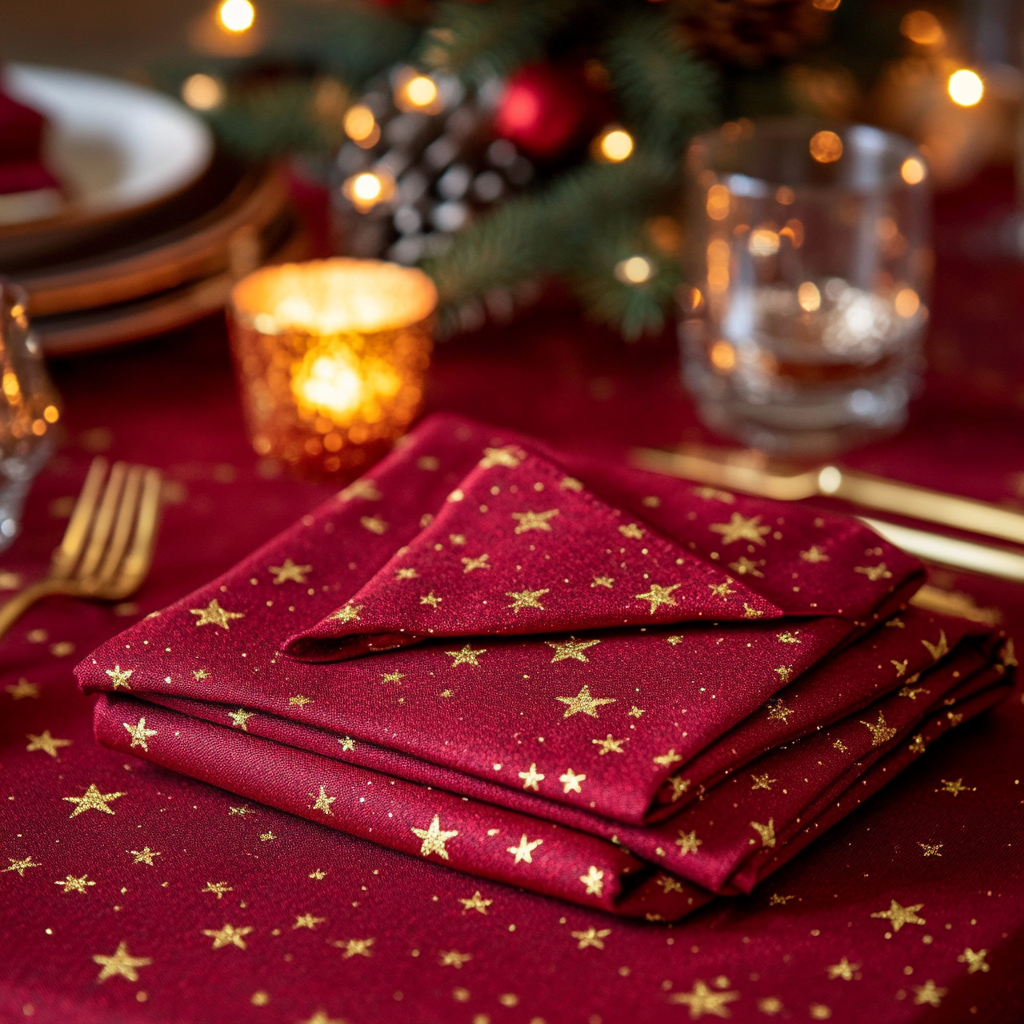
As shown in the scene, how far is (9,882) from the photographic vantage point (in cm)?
45

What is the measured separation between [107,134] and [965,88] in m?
0.65

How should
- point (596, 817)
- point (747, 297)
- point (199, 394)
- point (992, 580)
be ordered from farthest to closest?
point (199, 394) → point (747, 297) → point (992, 580) → point (596, 817)

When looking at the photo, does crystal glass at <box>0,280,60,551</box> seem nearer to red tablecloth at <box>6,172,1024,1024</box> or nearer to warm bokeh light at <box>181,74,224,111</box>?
red tablecloth at <box>6,172,1024,1024</box>

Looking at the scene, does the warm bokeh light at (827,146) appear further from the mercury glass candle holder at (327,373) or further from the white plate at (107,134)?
the white plate at (107,134)

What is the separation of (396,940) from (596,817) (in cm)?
8

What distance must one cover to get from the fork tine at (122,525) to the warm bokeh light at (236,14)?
0.32m

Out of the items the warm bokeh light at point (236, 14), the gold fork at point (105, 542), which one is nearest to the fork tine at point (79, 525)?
the gold fork at point (105, 542)

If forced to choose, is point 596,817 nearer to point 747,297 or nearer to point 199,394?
point 747,297

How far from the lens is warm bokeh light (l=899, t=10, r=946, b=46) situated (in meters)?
1.01

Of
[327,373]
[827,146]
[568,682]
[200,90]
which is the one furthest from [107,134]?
[568,682]

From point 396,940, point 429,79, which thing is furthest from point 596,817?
point 429,79

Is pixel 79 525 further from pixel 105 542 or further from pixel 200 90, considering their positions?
pixel 200 90

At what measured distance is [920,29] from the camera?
1031mm

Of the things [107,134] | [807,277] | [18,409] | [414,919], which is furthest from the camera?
[107,134]
